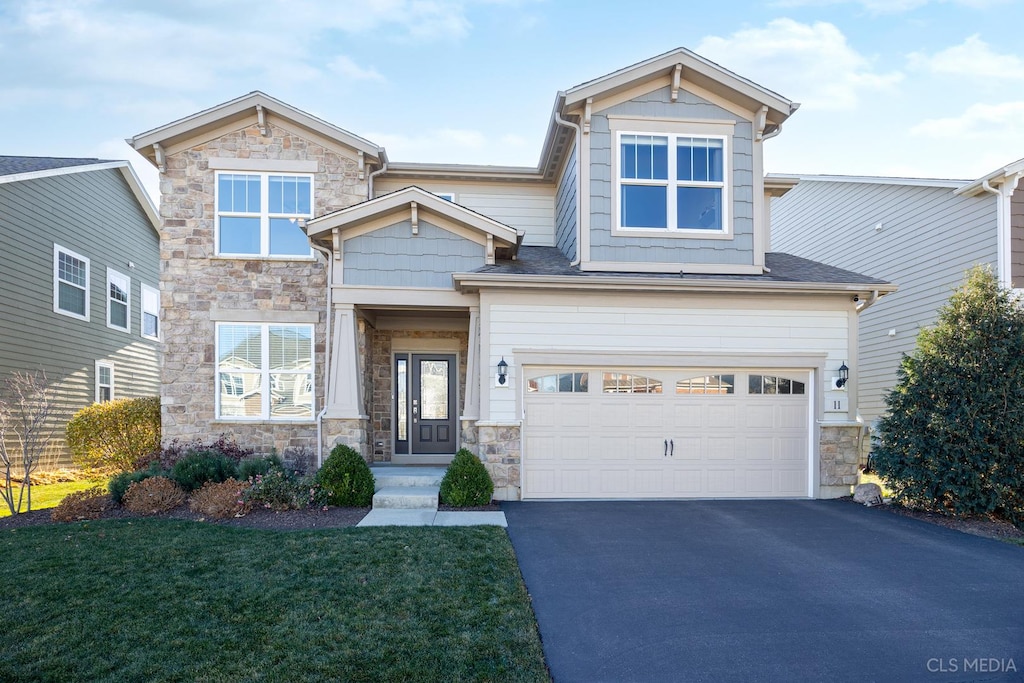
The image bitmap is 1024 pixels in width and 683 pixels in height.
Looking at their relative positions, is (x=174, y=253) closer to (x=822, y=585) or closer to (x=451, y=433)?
(x=451, y=433)

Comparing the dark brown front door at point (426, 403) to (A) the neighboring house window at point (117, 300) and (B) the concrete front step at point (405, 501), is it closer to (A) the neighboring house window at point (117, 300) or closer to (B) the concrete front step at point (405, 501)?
(B) the concrete front step at point (405, 501)

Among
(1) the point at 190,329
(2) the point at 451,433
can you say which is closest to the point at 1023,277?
(2) the point at 451,433

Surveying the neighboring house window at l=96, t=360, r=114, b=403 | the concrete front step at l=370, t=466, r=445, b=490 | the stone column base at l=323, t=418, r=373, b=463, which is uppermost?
the neighboring house window at l=96, t=360, r=114, b=403

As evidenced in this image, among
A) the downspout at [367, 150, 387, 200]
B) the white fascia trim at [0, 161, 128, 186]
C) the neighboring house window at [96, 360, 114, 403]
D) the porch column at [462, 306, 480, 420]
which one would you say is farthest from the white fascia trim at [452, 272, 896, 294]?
the neighboring house window at [96, 360, 114, 403]

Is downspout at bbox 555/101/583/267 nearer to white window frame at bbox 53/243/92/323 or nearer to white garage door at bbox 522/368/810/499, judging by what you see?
white garage door at bbox 522/368/810/499

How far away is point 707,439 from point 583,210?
4306 mm

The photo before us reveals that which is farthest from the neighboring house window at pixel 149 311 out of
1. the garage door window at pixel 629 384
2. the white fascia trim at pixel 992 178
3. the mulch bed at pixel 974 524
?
the white fascia trim at pixel 992 178

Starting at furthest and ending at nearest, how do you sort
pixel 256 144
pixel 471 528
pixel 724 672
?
pixel 256 144
pixel 471 528
pixel 724 672

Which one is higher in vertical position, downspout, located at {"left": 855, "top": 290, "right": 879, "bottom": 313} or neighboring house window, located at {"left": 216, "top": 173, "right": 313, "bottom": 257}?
neighboring house window, located at {"left": 216, "top": 173, "right": 313, "bottom": 257}

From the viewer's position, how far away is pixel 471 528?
24.4 feet

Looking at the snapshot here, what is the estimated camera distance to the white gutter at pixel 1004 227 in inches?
442

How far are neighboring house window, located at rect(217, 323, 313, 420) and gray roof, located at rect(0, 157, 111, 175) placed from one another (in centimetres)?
670

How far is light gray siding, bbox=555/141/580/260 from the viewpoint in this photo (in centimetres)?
1063

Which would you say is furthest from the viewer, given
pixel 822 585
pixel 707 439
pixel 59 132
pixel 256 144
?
pixel 59 132
